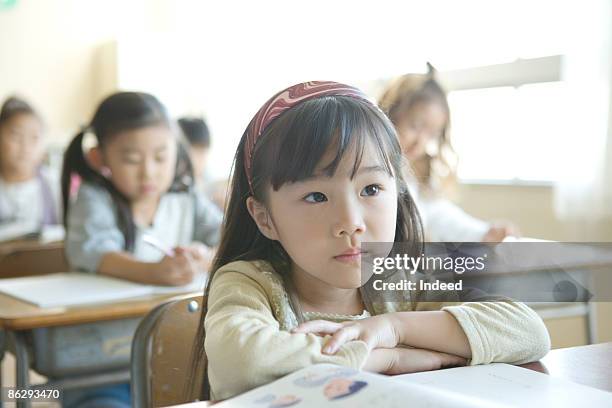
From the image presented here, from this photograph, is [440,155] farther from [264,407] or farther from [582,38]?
[264,407]

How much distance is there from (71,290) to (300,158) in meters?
0.97

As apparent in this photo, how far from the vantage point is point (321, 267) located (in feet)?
2.90

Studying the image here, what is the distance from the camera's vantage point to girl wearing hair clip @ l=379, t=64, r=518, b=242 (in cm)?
230

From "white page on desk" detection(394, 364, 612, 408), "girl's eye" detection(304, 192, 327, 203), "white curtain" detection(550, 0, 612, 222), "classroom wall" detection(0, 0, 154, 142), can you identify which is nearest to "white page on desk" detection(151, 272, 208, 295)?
"girl's eye" detection(304, 192, 327, 203)

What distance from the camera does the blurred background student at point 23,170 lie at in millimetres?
3934

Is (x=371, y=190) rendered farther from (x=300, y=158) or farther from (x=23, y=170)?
(x=23, y=170)

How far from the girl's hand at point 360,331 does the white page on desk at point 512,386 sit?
49 mm

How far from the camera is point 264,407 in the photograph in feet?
2.04

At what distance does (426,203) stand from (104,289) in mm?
1058

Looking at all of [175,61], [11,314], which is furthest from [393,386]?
[175,61]

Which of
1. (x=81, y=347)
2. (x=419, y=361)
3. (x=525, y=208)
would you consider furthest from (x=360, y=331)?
(x=525, y=208)

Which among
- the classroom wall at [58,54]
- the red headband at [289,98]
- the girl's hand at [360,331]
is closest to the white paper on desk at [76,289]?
the red headband at [289,98]

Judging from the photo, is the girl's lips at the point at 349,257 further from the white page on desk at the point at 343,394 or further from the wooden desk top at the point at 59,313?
the wooden desk top at the point at 59,313

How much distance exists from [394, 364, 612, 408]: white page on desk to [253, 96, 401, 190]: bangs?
0.75 ft
